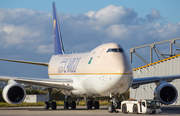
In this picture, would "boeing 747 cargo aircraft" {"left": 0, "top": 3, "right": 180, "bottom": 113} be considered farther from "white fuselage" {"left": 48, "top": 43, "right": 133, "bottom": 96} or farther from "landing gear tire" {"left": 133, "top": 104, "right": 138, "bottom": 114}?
"landing gear tire" {"left": 133, "top": 104, "right": 138, "bottom": 114}

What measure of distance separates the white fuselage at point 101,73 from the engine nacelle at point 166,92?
5.75 m

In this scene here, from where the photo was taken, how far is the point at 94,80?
2197cm

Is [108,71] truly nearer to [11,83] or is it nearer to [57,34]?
[11,83]

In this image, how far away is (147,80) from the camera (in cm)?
2631

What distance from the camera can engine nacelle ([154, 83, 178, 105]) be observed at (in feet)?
84.2

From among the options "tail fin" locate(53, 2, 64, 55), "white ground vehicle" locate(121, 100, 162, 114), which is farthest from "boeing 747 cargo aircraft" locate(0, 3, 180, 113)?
"tail fin" locate(53, 2, 64, 55)

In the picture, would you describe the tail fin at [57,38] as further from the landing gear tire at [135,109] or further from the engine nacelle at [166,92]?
the landing gear tire at [135,109]

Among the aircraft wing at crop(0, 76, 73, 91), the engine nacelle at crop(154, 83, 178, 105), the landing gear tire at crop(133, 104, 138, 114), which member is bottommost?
the landing gear tire at crop(133, 104, 138, 114)

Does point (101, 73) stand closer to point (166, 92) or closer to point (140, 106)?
point (140, 106)

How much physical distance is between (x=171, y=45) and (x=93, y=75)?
69.6 ft

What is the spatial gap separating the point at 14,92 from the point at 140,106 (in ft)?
32.2

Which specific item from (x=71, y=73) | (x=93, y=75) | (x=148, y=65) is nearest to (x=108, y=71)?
(x=93, y=75)

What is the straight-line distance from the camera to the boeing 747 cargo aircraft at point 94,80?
66.8 feet

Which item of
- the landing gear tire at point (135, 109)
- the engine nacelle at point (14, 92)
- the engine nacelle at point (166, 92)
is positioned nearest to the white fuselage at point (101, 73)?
the landing gear tire at point (135, 109)
